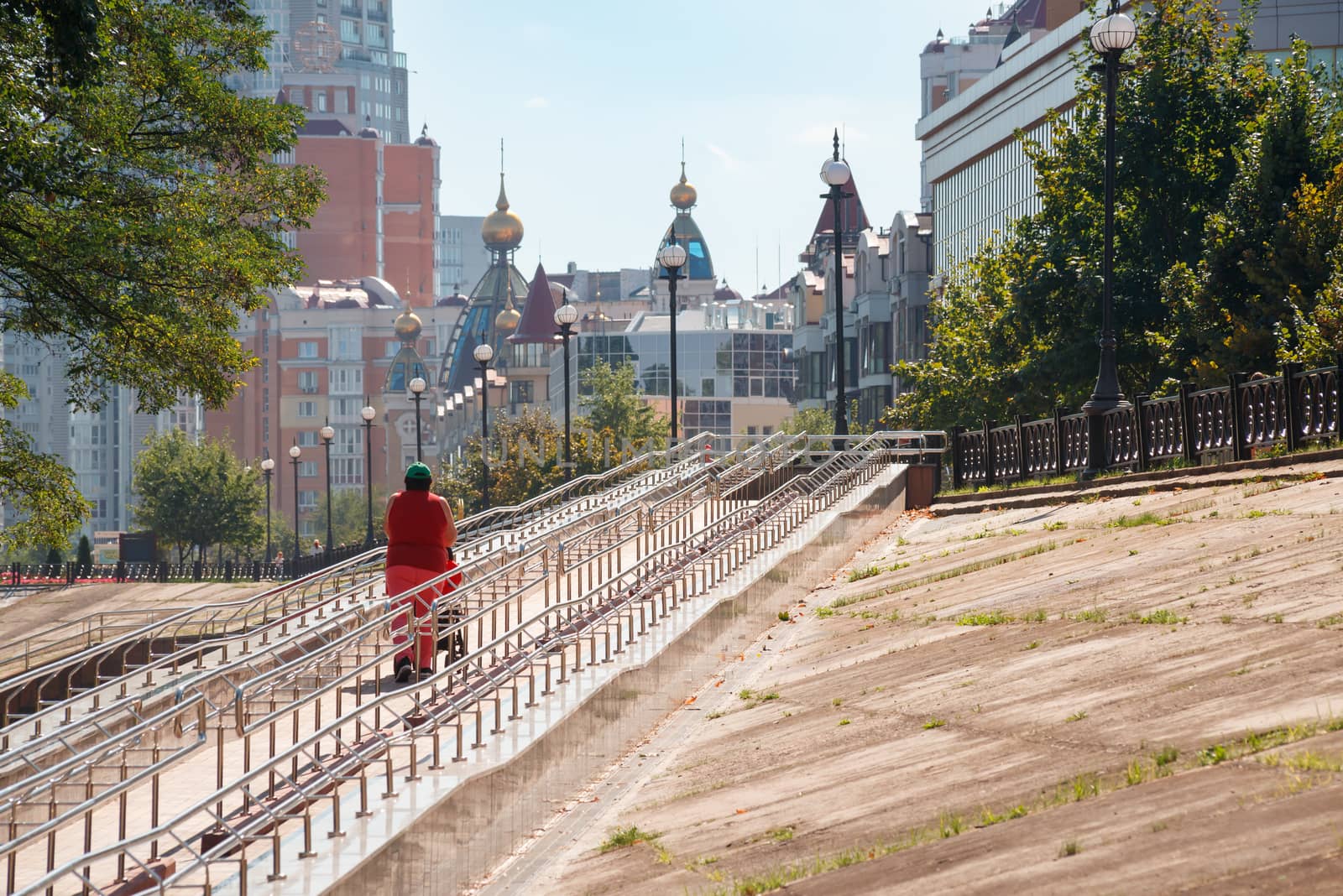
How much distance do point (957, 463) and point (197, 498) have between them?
219ft

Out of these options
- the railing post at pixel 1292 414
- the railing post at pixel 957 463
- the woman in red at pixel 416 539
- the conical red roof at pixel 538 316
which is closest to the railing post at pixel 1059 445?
the railing post at pixel 957 463

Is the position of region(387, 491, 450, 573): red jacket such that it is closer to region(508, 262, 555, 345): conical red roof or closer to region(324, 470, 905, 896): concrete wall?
region(324, 470, 905, 896): concrete wall

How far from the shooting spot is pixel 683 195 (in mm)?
167250

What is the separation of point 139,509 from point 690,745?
280 ft

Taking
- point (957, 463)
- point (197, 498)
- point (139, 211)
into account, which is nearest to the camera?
point (139, 211)

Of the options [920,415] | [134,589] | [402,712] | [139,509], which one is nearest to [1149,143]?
[920,415]

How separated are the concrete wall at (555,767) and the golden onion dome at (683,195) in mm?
148768

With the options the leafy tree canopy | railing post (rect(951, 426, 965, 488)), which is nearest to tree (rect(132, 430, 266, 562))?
the leafy tree canopy

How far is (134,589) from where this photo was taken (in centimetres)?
5794

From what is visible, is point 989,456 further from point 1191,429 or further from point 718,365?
point 718,365

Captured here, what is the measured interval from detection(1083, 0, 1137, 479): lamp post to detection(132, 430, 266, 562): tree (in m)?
71.1

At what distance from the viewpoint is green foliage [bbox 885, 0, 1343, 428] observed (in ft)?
106

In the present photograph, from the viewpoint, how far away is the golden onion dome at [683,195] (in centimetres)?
16588

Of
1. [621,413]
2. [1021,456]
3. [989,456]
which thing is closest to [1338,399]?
[1021,456]
